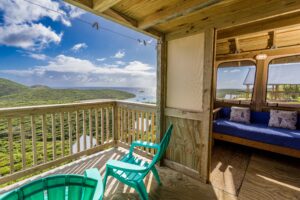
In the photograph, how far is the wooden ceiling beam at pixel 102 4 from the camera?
1.41 m

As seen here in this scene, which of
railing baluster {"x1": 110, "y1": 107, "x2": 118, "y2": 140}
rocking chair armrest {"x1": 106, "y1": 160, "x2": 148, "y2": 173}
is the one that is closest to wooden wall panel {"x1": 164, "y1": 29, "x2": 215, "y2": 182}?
rocking chair armrest {"x1": 106, "y1": 160, "x2": 148, "y2": 173}

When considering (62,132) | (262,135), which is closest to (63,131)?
(62,132)

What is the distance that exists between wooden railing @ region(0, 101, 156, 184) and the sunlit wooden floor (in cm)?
20

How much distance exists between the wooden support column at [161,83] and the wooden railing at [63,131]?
24 centimetres

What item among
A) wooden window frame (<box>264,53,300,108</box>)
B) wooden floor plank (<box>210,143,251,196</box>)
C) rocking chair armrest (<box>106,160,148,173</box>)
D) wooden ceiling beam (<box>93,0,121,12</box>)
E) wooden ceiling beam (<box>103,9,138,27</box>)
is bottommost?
wooden floor plank (<box>210,143,251,196</box>)

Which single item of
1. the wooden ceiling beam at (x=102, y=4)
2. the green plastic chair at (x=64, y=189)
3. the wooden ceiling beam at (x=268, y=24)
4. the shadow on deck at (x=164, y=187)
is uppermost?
the wooden ceiling beam at (x=268, y=24)

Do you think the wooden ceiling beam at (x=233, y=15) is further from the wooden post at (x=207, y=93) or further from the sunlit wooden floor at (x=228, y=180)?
the sunlit wooden floor at (x=228, y=180)

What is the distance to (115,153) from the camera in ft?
9.61

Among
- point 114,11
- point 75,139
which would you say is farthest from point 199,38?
point 75,139

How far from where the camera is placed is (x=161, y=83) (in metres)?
2.38

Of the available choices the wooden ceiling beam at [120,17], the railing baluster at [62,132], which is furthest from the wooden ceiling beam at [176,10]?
the railing baluster at [62,132]

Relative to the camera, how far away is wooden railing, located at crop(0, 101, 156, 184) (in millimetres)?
1984

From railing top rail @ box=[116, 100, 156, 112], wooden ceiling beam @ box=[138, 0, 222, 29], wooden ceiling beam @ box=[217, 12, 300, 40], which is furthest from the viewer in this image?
railing top rail @ box=[116, 100, 156, 112]

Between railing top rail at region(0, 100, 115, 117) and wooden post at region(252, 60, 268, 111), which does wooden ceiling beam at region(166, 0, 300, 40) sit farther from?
wooden post at region(252, 60, 268, 111)
